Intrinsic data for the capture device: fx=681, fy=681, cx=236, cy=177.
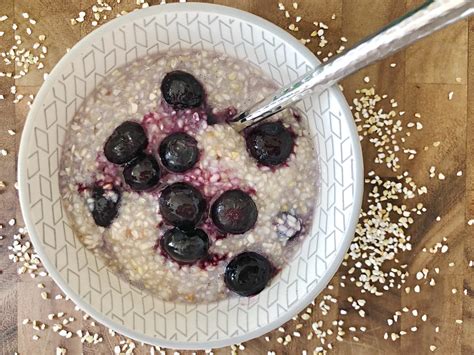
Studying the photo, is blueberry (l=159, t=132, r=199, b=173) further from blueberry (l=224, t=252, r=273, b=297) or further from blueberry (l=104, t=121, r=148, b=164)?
blueberry (l=224, t=252, r=273, b=297)

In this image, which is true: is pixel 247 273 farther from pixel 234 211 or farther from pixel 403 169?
pixel 403 169

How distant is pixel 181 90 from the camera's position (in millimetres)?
1167

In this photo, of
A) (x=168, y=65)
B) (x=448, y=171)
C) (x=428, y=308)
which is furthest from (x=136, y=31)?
(x=428, y=308)

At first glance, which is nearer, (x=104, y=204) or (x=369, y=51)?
(x=369, y=51)

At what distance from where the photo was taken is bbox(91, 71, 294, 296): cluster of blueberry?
3.78 ft

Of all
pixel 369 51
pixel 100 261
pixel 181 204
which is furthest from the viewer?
pixel 100 261

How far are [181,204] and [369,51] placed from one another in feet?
1.37

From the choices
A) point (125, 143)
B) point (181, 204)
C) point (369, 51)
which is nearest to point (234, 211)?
point (181, 204)

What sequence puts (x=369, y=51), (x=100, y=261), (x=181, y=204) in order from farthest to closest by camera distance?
(x=100, y=261) → (x=181, y=204) → (x=369, y=51)

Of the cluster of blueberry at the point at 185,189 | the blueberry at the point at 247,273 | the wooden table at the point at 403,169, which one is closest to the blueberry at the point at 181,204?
the cluster of blueberry at the point at 185,189

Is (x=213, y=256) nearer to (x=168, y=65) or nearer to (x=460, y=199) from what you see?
(x=168, y=65)

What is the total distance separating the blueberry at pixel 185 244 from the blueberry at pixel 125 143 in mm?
153

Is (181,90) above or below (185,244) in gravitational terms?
above

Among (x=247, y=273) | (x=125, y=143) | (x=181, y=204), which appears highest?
(x=125, y=143)
